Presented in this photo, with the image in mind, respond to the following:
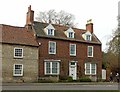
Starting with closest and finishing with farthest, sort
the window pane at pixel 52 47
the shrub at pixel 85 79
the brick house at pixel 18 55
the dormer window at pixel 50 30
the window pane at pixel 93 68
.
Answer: the brick house at pixel 18 55, the window pane at pixel 52 47, the dormer window at pixel 50 30, the shrub at pixel 85 79, the window pane at pixel 93 68

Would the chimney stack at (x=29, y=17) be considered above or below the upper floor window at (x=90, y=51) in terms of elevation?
above

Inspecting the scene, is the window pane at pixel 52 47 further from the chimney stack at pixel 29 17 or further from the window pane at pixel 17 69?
the window pane at pixel 17 69

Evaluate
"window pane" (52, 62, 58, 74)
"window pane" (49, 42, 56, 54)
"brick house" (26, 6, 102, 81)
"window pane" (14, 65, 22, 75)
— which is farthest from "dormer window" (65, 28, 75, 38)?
"window pane" (14, 65, 22, 75)

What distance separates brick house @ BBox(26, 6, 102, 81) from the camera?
41469 millimetres

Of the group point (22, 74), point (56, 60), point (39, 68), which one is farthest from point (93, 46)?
point (22, 74)

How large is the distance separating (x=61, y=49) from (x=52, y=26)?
364 cm

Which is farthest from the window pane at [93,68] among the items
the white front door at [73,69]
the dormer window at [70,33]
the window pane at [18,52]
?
the window pane at [18,52]

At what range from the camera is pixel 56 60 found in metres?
42.4

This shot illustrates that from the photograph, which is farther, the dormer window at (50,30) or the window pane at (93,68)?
the window pane at (93,68)

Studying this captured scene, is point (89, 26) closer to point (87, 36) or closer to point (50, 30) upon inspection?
point (87, 36)

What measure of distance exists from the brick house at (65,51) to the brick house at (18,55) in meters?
1.23

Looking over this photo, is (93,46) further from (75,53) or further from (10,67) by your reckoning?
(10,67)

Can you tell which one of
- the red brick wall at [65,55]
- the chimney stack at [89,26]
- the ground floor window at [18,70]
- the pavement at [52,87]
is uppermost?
the chimney stack at [89,26]

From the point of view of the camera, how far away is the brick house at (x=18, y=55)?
37406 mm
